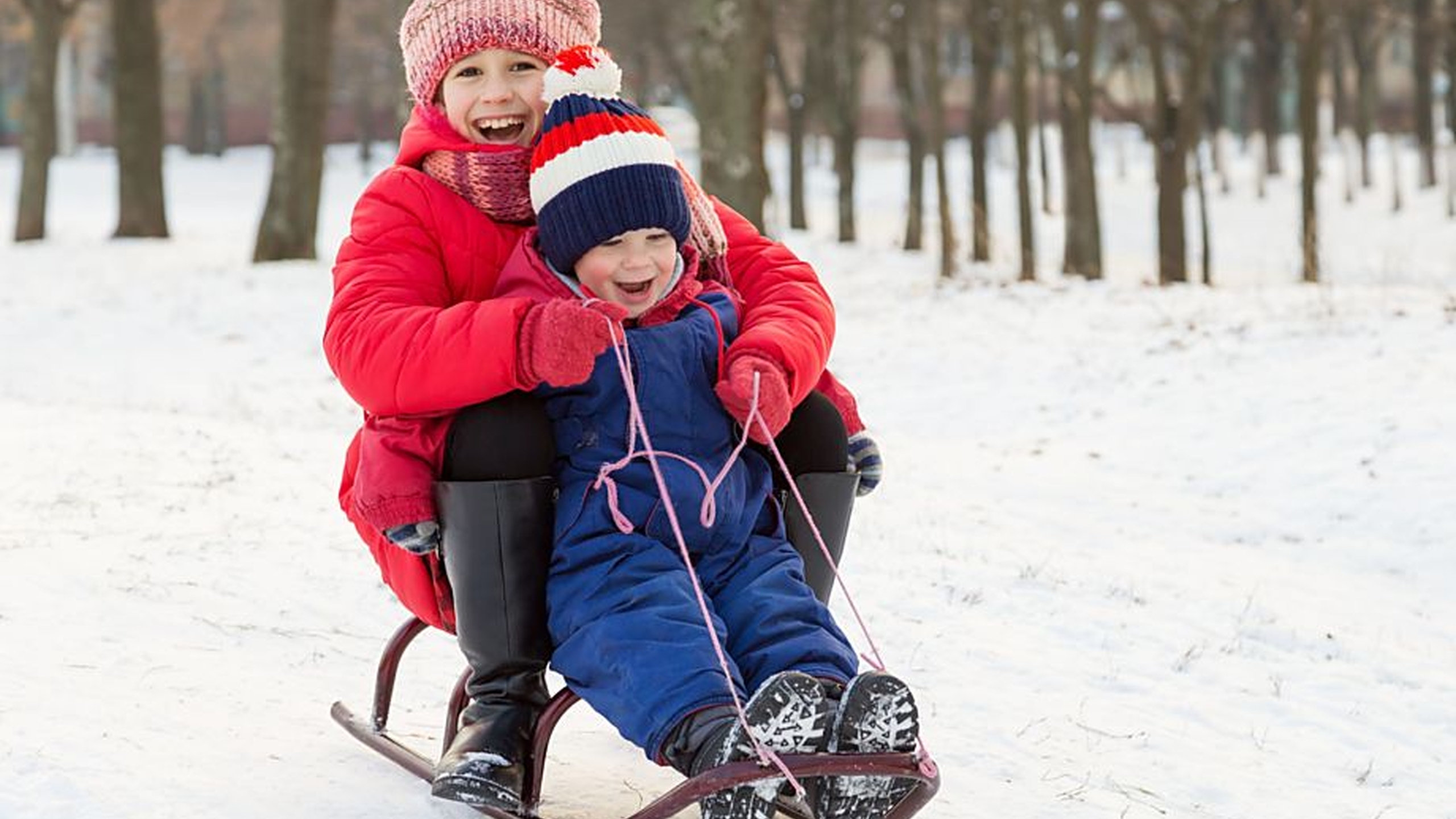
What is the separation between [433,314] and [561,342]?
0.30m

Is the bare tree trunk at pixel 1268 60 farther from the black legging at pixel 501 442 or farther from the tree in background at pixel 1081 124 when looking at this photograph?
the black legging at pixel 501 442

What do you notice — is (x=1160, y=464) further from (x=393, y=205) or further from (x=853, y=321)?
(x=393, y=205)

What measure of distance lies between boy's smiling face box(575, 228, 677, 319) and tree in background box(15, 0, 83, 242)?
1933 centimetres

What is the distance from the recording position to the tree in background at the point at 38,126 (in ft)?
68.5

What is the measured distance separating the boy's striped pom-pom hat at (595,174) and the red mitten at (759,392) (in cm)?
31

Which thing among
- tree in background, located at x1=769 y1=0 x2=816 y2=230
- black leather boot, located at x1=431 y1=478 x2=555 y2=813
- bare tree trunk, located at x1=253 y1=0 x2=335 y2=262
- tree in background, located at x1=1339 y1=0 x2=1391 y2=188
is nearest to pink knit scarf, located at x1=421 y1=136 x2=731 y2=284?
black leather boot, located at x1=431 y1=478 x2=555 y2=813

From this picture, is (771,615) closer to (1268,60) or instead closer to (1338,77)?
(1268,60)

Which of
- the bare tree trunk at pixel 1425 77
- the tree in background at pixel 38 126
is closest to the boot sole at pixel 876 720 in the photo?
the tree in background at pixel 38 126

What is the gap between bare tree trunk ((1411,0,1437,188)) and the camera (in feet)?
97.9

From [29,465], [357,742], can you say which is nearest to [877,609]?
[357,742]

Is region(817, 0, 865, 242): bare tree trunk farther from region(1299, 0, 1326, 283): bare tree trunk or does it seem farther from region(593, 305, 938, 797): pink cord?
region(593, 305, 938, 797): pink cord

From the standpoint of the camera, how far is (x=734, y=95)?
1495 cm

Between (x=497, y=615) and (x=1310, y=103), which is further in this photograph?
(x=1310, y=103)

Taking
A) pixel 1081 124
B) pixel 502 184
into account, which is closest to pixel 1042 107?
pixel 1081 124
